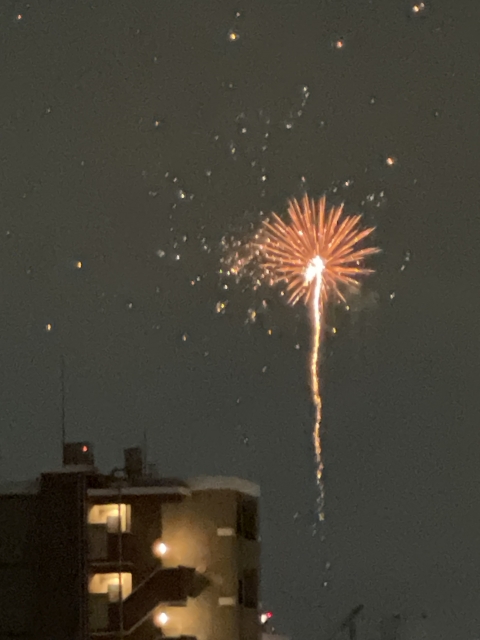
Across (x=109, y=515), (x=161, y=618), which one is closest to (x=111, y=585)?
(x=109, y=515)

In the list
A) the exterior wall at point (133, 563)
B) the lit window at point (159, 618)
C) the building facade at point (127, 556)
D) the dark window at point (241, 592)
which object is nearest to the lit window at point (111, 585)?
the building facade at point (127, 556)

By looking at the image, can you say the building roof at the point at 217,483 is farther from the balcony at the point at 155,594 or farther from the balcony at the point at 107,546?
the balcony at the point at 107,546

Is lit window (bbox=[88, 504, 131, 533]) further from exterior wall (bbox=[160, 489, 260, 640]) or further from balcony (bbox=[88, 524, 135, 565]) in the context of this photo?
exterior wall (bbox=[160, 489, 260, 640])

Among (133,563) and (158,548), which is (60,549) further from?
(158,548)

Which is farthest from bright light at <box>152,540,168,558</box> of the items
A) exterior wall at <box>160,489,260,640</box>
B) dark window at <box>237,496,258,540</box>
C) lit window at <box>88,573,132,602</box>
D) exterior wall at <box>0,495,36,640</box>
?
exterior wall at <box>0,495,36,640</box>

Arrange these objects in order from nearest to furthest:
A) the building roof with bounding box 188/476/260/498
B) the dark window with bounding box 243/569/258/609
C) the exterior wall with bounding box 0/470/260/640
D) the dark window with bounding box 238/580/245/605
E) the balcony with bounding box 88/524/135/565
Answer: the exterior wall with bounding box 0/470/260/640 < the balcony with bounding box 88/524/135/565 < the building roof with bounding box 188/476/260/498 < the dark window with bounding box 238/580/245/605 < the dark window with bounding box 243/569/258/609

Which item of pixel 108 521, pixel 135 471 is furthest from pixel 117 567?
pixel 135 471
